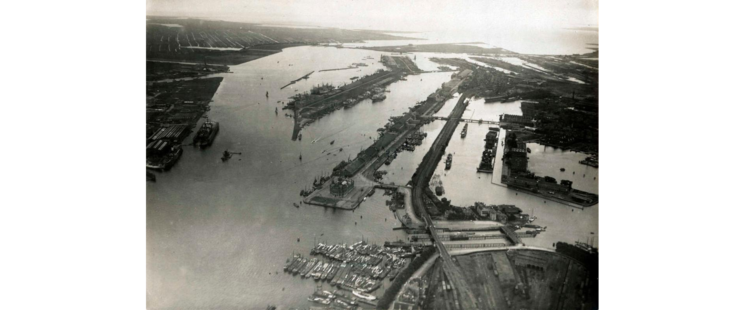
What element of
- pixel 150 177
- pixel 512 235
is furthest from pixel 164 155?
pixel 512 235

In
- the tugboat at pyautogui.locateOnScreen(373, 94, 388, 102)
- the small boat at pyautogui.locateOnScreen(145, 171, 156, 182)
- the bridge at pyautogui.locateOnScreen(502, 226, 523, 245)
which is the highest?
the tugboat at pyautogui.locateOnScreen(373, 94, 388, 102)

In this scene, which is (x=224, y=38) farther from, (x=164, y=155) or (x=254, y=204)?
(x=254, y=204)

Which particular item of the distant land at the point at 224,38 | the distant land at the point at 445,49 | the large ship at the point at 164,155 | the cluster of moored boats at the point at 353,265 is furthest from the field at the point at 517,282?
the large ship at the point at 164,155

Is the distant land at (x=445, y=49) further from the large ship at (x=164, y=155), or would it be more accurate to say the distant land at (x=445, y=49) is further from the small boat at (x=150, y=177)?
the small boat at (x=150, y=177)

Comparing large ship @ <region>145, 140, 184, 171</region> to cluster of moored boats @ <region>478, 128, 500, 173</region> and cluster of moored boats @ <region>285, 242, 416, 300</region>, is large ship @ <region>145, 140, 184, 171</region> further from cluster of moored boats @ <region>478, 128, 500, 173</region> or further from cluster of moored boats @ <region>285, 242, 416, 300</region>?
cluster of moored boats @ <region>478, 128, 500, 173</region>

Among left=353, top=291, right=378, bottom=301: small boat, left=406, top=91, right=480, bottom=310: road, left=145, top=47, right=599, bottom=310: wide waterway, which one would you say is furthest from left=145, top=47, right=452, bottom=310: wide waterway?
left=353, top=291, right=378, bottom=301: small boat
